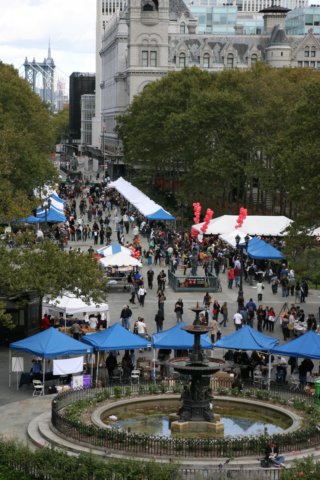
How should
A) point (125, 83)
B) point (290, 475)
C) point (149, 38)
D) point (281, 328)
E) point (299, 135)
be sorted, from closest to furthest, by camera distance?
point (290, 475), point (281, 328), point (299, 135), point (149, 38), point (125, 83)

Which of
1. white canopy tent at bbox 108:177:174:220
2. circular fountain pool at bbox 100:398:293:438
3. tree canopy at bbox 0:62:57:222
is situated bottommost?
circular fountain pool at bbox 100:398:293:438

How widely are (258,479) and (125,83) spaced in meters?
130

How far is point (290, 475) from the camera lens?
951 inches

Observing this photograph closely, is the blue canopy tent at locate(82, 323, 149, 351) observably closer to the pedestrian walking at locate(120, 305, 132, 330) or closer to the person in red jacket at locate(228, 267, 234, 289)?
the pedestrian walking at locate(120, 305, 132, 330)

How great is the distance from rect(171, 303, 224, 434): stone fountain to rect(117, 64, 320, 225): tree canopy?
39821 mm

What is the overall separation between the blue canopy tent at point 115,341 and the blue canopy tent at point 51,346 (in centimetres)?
84

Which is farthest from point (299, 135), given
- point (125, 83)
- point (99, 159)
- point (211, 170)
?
point (99, 159)

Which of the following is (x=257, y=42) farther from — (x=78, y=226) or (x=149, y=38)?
(x=78, y=226)

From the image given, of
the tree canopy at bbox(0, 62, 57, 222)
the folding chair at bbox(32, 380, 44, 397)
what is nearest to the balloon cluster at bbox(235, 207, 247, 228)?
the tree canopy at bbox(0, 62, 57, 222)

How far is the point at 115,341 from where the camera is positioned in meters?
36.4

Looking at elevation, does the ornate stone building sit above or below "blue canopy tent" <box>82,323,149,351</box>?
above

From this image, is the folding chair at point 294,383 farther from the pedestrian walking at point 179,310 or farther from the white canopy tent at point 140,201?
the white canopy tent at point 140,201

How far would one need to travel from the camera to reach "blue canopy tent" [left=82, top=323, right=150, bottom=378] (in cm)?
3616

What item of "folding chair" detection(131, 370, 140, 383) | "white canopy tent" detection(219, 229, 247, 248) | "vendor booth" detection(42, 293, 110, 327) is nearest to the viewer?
"folding chair" detection(131, 370, 140, 383)
